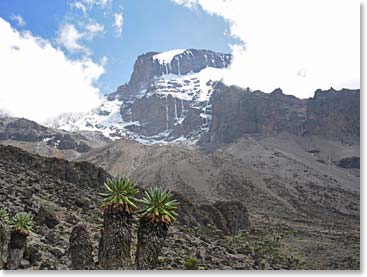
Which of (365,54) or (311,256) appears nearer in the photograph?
(365,54)

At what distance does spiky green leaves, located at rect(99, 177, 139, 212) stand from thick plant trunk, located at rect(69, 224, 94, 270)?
4.89ft

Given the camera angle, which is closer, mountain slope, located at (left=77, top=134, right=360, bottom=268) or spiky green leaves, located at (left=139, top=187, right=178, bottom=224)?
spiky green leaves, located at (left=139, top=187, right=178, bottom=224)

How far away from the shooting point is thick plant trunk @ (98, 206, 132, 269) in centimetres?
970

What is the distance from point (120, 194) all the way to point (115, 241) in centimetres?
100

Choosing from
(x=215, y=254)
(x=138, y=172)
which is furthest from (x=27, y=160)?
(x=138, y=172)

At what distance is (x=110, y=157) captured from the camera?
96500mm

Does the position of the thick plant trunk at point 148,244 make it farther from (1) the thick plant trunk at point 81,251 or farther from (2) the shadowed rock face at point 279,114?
(2) the shadowed rock face at point 279,114

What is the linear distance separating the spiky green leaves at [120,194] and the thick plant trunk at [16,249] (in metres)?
3.17

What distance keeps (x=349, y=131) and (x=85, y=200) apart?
11337cm

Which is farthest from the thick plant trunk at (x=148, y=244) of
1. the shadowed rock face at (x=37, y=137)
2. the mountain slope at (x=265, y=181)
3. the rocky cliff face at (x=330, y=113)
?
the shadowed rock face at (x=37, y=137)

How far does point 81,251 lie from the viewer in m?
10.9

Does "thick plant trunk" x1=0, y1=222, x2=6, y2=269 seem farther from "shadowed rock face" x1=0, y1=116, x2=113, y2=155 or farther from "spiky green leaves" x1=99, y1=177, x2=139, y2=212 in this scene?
"shadowed rock face" x1=0, y1=116, x2=113, y2=155

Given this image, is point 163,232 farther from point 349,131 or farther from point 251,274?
point 349,131

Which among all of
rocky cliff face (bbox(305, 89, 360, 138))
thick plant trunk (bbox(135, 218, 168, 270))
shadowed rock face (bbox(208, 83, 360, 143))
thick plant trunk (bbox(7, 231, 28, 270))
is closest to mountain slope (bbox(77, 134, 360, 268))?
rocky cliff face (bbox(305, 89, 360, 138))
